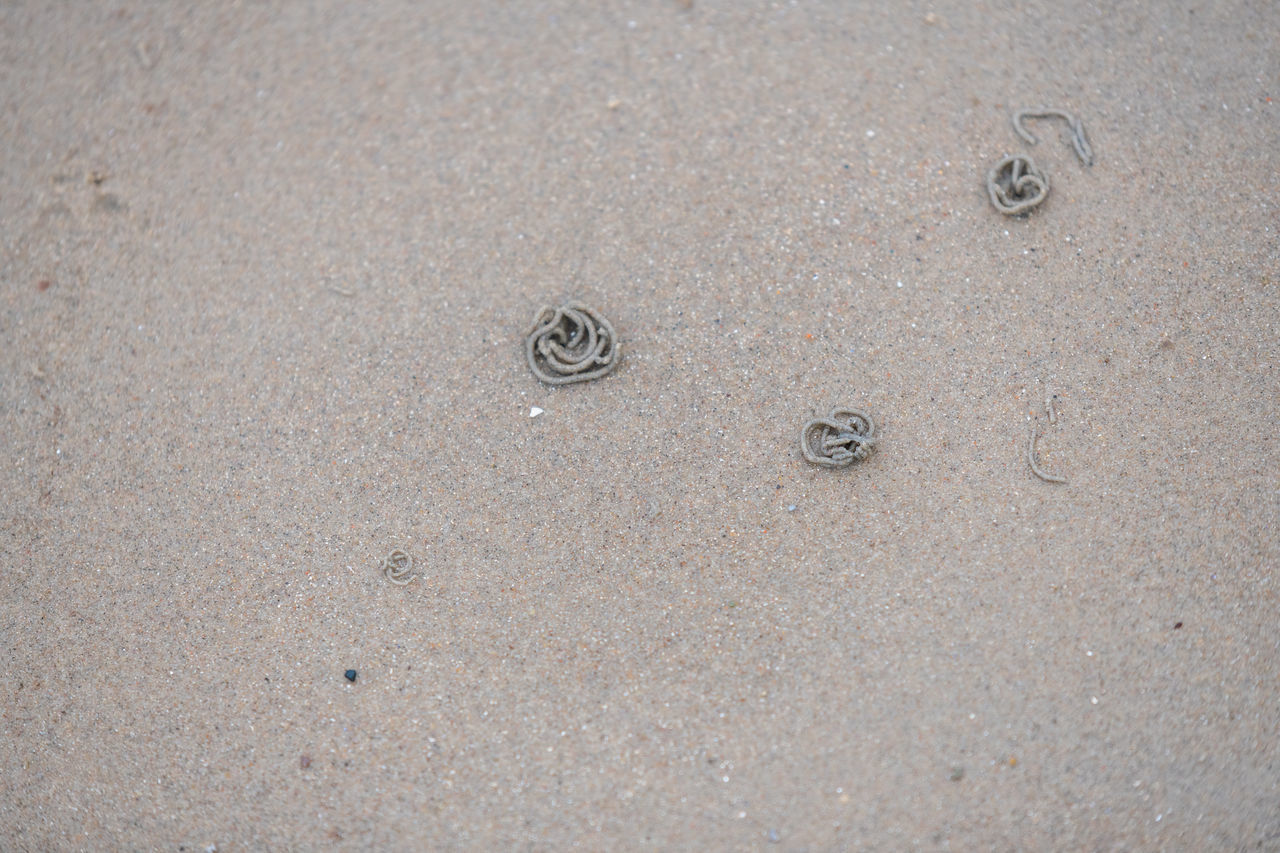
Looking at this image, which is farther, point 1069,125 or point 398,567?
point 1069,125

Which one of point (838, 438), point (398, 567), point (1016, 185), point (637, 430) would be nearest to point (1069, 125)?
point (1016, 185)

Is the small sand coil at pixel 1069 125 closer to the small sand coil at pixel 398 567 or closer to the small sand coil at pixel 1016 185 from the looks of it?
the small sand coil at pixel 1016 185

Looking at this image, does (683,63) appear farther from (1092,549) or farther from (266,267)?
(1092,549)

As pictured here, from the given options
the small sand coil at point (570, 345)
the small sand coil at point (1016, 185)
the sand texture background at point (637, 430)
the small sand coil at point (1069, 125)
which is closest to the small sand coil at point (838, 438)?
the sand texture background at point (637, 430)

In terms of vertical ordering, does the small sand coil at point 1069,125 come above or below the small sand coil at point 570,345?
above

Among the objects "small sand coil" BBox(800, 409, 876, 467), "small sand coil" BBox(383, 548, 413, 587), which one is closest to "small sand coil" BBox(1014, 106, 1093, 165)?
"small sand coil" BBox(800, 409, 876, 467)

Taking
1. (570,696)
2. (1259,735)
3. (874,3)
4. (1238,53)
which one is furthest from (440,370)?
(1238,53)

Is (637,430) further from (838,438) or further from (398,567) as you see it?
(398,567)
